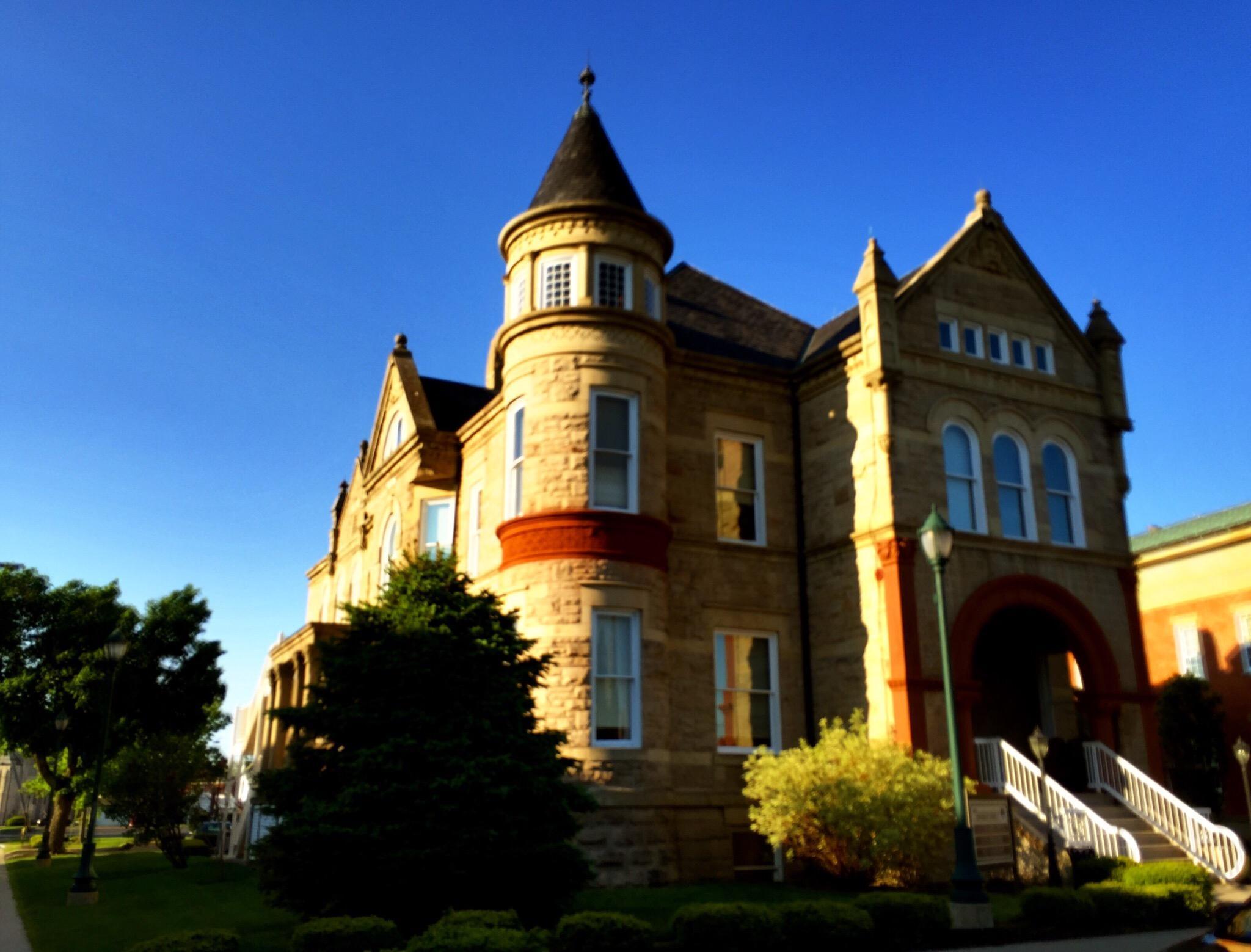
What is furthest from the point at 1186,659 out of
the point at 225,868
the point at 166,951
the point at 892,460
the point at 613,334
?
the point at 166,951

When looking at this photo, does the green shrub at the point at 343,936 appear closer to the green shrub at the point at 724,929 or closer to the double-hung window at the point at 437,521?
the green shrub at the point at 724,929

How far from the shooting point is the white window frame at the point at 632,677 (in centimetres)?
1947

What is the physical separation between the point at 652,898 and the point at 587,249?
12.9 meters

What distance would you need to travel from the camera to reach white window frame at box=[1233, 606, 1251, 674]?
1346 inches

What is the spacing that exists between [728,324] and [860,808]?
13.6 meters

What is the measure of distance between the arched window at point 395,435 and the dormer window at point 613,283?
9.62 meters

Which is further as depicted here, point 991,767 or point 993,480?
point 993,480

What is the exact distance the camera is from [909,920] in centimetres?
1309

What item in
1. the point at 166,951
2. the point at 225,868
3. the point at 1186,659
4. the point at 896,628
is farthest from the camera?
the point at 1186,659

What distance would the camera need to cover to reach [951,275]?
79.7ft

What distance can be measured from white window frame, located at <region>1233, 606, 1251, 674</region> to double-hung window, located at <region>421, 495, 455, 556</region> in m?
26.4

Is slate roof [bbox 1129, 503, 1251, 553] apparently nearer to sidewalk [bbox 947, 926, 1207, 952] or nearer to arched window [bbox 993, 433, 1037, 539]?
arched window [bbox 993, 433, 1037, 539]

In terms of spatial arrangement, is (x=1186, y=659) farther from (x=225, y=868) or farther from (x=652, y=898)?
A: (x=225, y=868)

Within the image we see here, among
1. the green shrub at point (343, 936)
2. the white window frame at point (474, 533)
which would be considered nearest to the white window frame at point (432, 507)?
the white window frame at point (474, 533)
